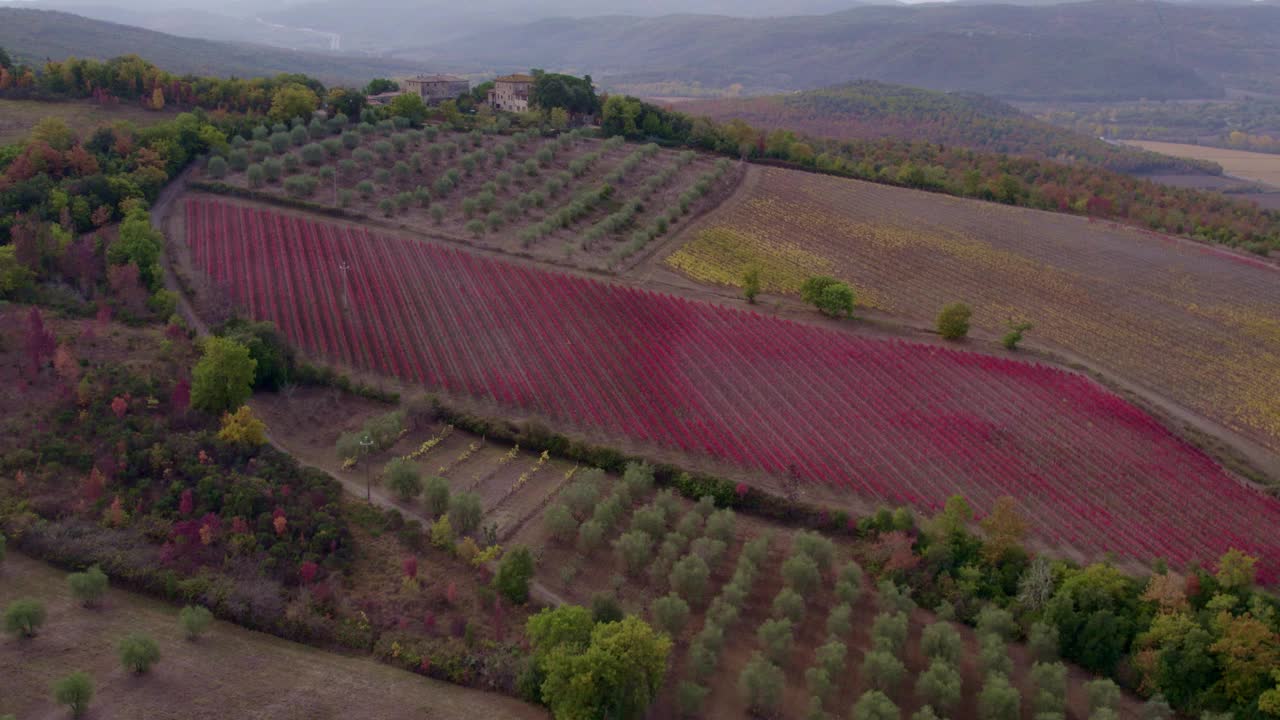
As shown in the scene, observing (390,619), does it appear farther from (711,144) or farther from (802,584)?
(711,144)

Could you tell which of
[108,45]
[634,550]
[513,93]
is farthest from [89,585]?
[108,45]

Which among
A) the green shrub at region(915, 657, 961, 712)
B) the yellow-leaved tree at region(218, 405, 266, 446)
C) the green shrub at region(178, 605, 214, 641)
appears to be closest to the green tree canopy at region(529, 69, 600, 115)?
the yellow-leaved tree at region(218, 405, 266, 446)

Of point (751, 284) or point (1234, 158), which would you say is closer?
point (751, 284)

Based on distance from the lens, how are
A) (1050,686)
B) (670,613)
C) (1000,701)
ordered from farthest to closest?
1. (670,613)
2. (1050,686)
3. (1000,701)

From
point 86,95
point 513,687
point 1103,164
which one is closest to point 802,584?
point 513,687

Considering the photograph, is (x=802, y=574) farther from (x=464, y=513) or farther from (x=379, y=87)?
(x=379, y=87)
